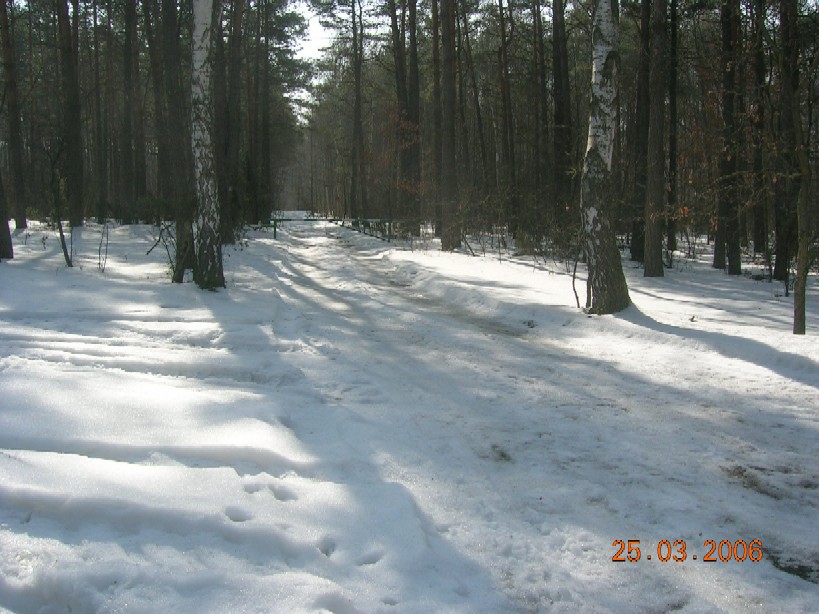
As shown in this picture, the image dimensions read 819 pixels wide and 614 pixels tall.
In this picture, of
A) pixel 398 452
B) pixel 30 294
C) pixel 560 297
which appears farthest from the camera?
pixel 560 297

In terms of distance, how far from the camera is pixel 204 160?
9750mm

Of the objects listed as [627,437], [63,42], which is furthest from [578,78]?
[627,437]

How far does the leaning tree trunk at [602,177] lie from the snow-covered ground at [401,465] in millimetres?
522

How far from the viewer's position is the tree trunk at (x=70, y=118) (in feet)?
61.2

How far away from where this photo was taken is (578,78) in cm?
3281

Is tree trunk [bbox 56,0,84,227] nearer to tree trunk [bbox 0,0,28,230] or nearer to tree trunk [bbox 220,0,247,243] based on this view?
tree trunk [bbox 0,0,28,230]

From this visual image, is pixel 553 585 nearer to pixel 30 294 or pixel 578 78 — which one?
pixel 30 294

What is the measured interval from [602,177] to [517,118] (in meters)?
29.3

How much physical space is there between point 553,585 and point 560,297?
7.81 m

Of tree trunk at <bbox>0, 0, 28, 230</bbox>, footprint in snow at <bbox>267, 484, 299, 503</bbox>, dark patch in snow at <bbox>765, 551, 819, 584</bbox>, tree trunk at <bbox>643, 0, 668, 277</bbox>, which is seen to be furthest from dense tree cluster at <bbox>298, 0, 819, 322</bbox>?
tree trunk at <bbox>0, 0, 28, 230</bbox>

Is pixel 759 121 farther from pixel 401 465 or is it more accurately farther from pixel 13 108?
pixel 13 108

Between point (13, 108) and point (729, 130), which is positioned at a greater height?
point (13, 108)

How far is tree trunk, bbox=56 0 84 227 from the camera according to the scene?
18656 mm
